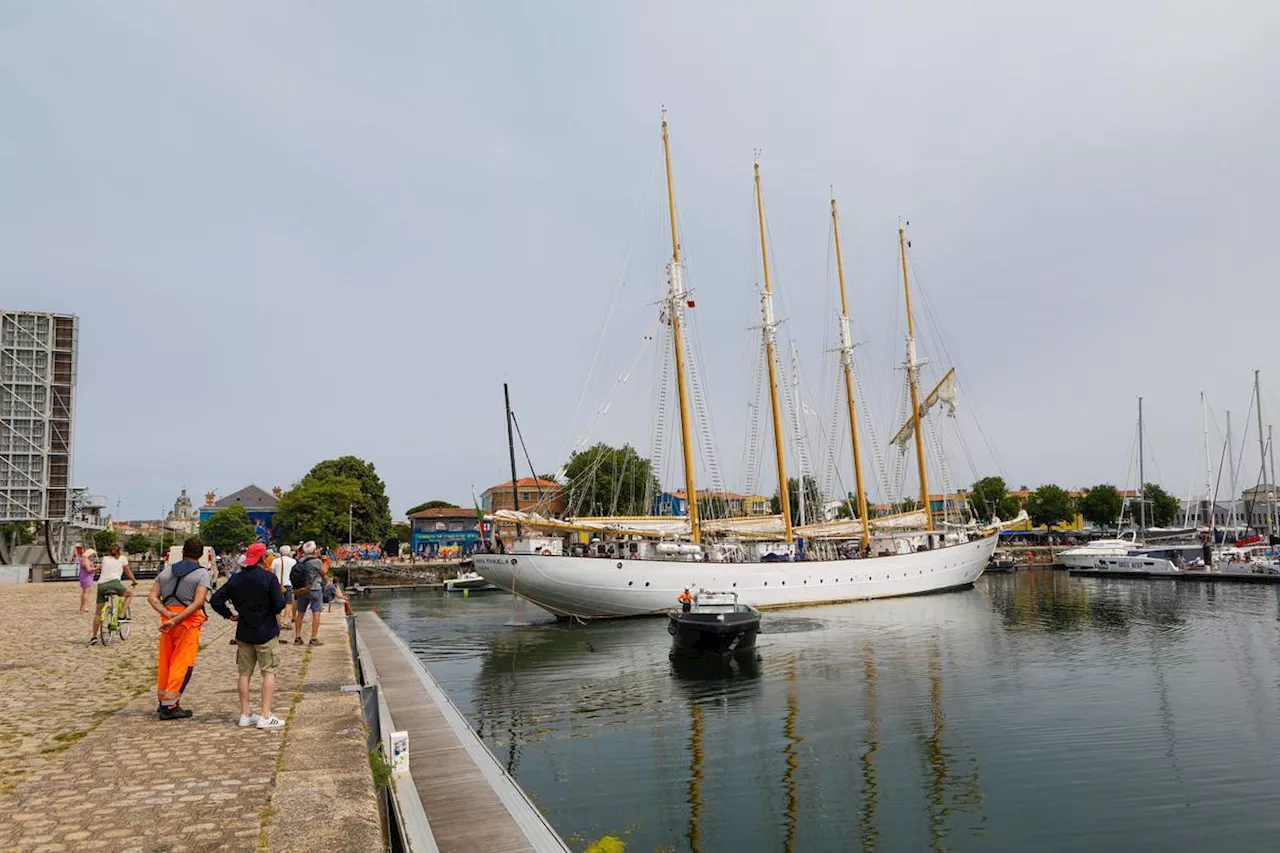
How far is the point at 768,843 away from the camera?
9.95 m

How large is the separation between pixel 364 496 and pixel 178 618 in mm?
93666

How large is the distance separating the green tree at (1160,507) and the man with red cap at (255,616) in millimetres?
135245

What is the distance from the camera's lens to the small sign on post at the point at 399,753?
8703 mm

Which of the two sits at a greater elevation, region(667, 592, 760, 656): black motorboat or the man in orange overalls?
the man in orange overalls

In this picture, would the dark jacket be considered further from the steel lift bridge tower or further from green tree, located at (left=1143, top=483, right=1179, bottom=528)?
green tree, located at (left=1143, top=483, right=1179, bottom=528)

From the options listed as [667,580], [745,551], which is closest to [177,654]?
[667,580]

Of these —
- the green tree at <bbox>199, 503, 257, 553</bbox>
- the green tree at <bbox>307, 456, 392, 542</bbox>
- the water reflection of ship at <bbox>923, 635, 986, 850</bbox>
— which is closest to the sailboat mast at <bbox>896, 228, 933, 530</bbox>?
the water reflection of ship at <bbox>923, 635, 986, 850</bbox>

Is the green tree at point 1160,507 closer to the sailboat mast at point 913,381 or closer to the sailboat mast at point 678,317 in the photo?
the sailboat mast at point 913,381

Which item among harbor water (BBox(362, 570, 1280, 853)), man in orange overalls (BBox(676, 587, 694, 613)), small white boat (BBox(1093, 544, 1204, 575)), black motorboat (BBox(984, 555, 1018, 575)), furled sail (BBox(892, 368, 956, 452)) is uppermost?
furled sail (BBox(892, 368, 956, 452))

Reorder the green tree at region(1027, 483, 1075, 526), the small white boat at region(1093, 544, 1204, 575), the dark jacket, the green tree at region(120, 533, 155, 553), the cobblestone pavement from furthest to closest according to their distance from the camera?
the green tree at region(120, 533, 155, 553) → the green tree at region(1027, 483, 1075, 526) → the small white boat at region(1093, 544, 1204, 575) → the dark jacket → the cobblestone pavement

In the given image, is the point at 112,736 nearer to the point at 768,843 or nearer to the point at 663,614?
the point at 768,843

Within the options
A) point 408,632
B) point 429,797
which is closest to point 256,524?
Answer: point 408,632

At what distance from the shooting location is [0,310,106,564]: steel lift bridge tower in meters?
64.7

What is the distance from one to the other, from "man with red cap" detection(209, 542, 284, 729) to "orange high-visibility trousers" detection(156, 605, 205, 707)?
560 millimetres
